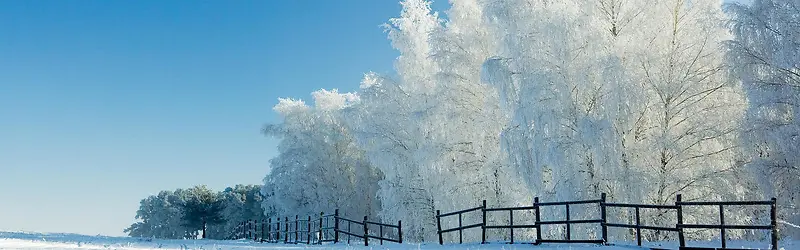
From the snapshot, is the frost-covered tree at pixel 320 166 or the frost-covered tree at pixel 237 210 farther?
→ the frost-covered tree at pixel 237 210

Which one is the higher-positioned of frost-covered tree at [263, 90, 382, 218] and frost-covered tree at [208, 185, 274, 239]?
frost-covered tree at [263, 90, 382, 218]

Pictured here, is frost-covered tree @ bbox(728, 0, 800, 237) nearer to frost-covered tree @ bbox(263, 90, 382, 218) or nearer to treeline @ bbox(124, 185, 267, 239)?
frost-covered tree @ bbox(263, 90, 382, 218)

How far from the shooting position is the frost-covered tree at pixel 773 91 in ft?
52.3

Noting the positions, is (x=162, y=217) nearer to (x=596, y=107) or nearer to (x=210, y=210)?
(x=210, y=210)

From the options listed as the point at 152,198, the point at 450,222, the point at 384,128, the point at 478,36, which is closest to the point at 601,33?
the point at 478,36

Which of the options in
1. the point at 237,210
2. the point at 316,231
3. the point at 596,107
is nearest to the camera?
the point at 596,107

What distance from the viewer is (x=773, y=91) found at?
639 inches

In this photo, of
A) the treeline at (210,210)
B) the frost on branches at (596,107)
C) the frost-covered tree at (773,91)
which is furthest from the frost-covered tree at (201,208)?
the frost-covered tree at (773,91)

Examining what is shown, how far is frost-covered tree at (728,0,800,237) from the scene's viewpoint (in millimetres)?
15953

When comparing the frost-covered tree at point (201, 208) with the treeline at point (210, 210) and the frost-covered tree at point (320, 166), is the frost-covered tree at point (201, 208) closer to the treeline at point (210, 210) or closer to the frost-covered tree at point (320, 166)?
the treeline at point (210, 210)

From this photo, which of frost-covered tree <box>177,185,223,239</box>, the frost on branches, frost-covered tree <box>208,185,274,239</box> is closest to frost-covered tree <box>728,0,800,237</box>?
the frost on branches

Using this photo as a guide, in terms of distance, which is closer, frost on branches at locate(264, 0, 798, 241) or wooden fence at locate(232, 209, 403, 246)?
frost on branches at locate(264, 0, 798, 241)

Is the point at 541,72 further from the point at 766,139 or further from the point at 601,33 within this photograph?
the point at 766,139

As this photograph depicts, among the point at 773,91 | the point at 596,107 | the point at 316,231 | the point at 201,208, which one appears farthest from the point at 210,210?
the point at 773,91
